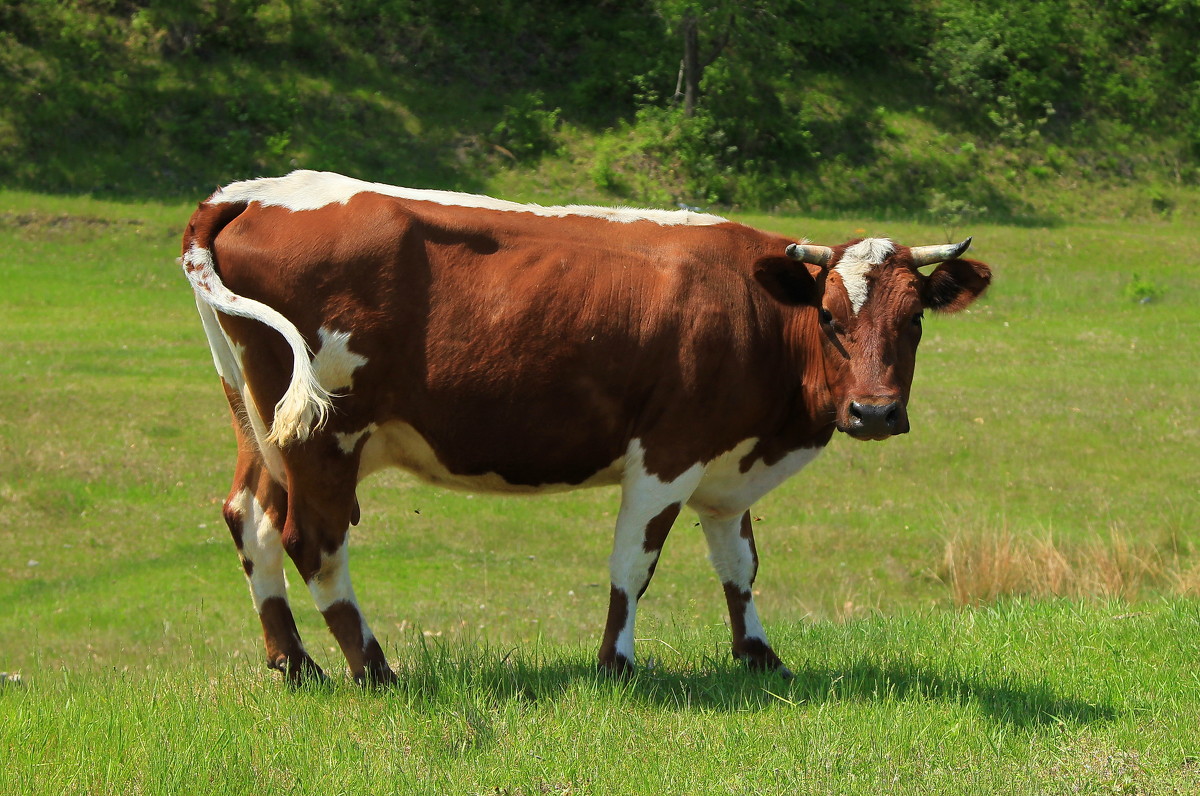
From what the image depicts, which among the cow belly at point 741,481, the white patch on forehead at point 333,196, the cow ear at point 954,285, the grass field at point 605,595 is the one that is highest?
the white patch on forehead at point 333,196

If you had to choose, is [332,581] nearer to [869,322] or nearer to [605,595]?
[869,322]

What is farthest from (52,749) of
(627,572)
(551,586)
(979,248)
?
(979,248)

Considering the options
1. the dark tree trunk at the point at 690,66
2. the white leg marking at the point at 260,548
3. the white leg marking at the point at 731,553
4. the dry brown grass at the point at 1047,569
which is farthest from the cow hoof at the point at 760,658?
the dark tree trunk at the point at 690,66

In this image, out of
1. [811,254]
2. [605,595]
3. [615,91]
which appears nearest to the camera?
[811,254]

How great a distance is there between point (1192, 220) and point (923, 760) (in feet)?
130

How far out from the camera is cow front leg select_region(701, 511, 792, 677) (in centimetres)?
830

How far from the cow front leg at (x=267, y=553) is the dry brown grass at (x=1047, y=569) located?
286 inches

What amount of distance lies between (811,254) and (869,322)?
0.56m

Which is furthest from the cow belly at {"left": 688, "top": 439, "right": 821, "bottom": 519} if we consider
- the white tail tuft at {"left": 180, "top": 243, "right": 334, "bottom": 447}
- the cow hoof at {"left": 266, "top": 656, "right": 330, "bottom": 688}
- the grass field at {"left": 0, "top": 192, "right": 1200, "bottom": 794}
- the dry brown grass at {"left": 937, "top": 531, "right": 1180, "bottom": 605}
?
the dry brown grass at {"left": 937, "top": 531, "right": 1180, "bottom": 605}

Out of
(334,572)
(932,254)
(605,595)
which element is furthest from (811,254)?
(605,595)

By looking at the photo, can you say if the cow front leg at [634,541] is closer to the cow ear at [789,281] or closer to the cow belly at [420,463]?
the cow belly at [420,463]

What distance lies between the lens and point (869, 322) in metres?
7.59

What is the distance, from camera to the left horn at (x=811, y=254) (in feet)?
25.5

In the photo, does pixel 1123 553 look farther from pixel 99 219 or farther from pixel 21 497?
pixel 99 219
